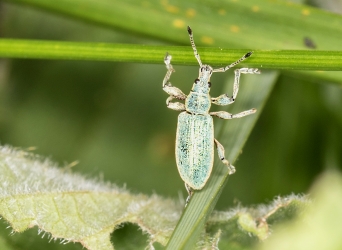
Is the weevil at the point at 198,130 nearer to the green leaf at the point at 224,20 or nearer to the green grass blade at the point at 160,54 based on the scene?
the green grass blade at the point at 160,54

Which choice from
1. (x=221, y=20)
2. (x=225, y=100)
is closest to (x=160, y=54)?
(x=225, y=100)

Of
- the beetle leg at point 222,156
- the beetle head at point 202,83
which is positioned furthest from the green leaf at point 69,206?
the beetle head at point 202,83

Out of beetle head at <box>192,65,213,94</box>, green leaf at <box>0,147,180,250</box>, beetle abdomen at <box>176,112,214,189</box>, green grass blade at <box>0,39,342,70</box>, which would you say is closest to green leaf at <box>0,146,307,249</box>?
green leaf at <box>0,147,180,250</box>

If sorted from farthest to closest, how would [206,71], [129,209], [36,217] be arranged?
[206,71] → [129,209] → [36,217]

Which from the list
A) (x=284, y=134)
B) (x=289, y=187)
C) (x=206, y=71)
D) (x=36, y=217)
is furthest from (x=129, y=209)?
(x=284, y=134)

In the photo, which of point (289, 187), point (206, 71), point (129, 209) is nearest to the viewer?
point (129, 209)

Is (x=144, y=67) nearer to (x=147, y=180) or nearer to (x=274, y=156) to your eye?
(x=147, y=180)

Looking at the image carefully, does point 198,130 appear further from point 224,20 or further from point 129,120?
point 129,120
